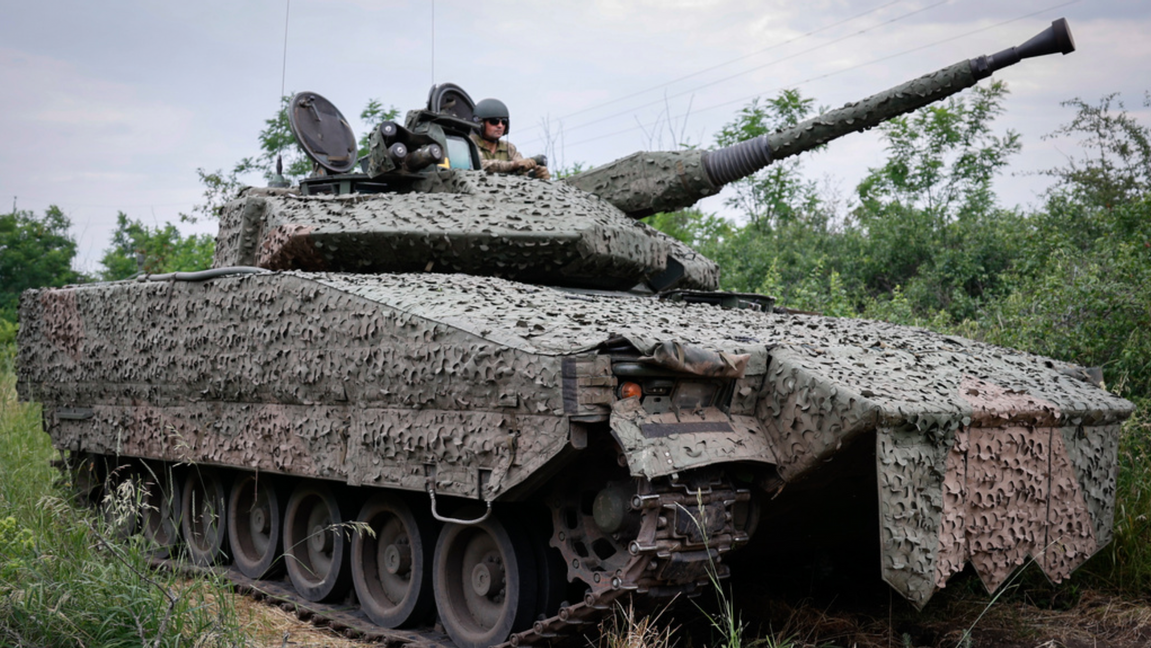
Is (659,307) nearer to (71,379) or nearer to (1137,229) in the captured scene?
(71,379)

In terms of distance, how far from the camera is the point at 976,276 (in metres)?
14.0

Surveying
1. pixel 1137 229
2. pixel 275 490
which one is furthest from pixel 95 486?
pixel 1137 229

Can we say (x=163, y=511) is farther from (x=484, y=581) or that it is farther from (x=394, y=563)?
(x=484, y=581)

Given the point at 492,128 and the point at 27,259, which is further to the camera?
the point at 27,259

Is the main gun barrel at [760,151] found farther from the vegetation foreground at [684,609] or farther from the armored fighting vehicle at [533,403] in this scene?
the vegetation foreground at [684,609]

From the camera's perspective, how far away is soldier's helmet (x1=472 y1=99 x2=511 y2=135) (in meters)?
7.86

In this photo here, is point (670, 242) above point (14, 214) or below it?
below

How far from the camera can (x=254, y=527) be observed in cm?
659

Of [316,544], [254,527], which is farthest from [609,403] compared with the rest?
[254,527]

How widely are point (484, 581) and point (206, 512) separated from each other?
2.81 m

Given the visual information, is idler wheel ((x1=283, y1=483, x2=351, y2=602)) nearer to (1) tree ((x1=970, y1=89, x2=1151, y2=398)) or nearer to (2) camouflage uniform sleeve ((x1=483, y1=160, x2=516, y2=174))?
(2) camouflage uniform sleeve ((x1=483, y1=160, x2=516, y2=174))

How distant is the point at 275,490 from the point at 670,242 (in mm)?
2986

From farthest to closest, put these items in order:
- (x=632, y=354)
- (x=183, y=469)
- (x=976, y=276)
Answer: (x=976, y=276)
(x=183, y=469)
(x=632, y=354)

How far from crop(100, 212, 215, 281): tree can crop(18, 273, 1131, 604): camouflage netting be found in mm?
11242
